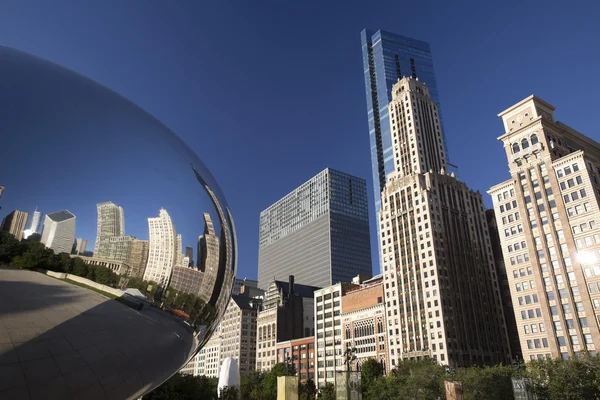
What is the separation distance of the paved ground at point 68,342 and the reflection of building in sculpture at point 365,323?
3901 inches

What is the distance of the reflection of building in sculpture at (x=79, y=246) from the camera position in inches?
111

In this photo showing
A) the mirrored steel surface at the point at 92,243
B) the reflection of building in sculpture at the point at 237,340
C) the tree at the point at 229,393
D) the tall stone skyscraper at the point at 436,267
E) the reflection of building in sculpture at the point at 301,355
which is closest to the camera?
the mirrored steel surface at the point at 92,243

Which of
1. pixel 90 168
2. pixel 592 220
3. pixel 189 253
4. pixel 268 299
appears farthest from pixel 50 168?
pixel 268 299

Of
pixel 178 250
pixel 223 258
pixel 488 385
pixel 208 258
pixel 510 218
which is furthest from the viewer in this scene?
pixel 510 218

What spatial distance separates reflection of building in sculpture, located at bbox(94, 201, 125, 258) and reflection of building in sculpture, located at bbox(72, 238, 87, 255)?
0.07m

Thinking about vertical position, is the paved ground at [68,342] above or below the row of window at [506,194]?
below

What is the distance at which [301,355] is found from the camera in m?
120

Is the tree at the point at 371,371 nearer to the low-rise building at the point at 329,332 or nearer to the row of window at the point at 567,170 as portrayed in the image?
the low-rise building at the point at 329,332

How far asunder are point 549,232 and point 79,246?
8529 centimetres

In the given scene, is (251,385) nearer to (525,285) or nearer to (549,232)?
(525,285)

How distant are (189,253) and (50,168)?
3.56 feet

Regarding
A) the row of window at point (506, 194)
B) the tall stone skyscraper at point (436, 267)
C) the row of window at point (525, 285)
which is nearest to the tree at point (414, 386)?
the tall stone skyscraper at point (436, 267)

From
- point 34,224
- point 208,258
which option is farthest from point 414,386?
point 34,224

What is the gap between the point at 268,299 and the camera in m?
141
